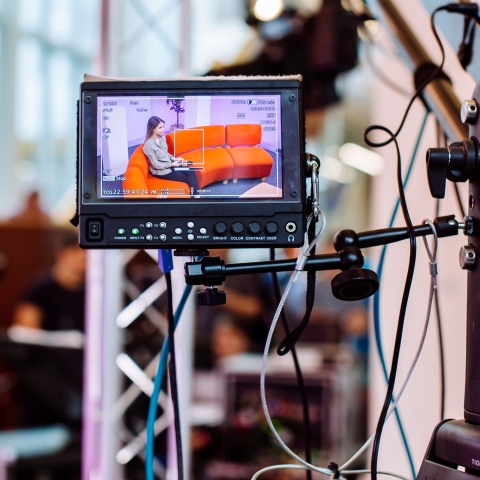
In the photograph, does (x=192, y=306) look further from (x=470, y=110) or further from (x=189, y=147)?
(x=470, y=110)

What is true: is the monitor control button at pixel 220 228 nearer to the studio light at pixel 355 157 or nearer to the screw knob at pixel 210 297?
the screw knob at pixel 210 297

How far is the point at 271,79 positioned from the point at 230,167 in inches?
4.7

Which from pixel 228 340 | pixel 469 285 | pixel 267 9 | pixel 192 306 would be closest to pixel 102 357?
pixel 192 306

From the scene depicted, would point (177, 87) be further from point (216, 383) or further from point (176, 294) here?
point (216, 383)

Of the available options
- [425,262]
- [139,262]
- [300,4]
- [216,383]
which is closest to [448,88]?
[425,262]

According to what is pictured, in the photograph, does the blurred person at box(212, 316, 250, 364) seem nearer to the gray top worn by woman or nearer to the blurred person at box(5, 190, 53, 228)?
the blurred person at box(5, 190, 53, 228)

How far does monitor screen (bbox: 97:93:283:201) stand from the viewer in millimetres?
768

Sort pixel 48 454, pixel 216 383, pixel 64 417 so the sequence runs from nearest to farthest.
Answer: pixel 48 454, pixel 64 417, pixel 216 383

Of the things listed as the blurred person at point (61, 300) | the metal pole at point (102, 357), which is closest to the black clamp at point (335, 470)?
the metal pole at point (102, 357)

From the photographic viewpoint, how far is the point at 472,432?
28.5 inches

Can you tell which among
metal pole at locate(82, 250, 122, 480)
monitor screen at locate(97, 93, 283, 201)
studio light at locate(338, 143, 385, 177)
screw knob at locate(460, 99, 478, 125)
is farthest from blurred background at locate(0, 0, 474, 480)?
studio light at locate(338, 143, 385, 177)

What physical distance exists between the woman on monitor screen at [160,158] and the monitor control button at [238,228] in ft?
0.22

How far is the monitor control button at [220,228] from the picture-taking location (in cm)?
76

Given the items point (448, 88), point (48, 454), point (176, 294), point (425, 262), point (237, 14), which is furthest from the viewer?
point (237, 14)
